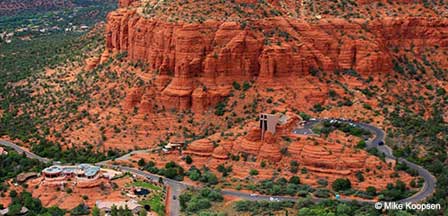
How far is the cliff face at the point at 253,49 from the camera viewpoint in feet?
342

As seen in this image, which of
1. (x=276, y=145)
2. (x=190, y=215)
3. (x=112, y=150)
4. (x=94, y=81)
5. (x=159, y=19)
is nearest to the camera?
(x=190, y=215)

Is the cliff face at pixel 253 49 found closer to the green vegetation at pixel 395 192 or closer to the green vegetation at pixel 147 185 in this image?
the green vegetation at pixel 147 185

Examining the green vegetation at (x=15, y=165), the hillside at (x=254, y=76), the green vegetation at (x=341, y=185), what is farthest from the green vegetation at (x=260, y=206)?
the green vegetation at (x=15, y=165)

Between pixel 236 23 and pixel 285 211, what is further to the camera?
pixel 236 23

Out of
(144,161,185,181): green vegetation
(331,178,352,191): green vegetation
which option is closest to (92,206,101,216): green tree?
(144,161,185,181): green vegetation

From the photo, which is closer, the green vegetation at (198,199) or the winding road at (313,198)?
the green vegetation at (198,199)

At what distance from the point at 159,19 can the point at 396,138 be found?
3944 cm

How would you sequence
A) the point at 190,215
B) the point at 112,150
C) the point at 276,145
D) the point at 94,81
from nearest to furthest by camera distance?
1. the point at 190,215
2. the point at 276,145
3. the point at 112,150
4. the point at 94,81

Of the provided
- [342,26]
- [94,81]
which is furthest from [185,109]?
[342,26]

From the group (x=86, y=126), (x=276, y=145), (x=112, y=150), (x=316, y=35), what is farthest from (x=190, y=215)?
(x=316, y=35)

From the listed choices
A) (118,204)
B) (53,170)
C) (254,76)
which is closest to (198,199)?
(118,204)

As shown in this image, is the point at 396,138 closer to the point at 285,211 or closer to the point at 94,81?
the point at 285,211

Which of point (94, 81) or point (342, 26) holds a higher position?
point (342, 26)

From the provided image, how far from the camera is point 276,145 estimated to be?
92125 millimetres
